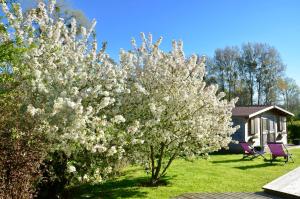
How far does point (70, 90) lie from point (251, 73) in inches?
2000

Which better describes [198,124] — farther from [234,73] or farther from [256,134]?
[234,73]

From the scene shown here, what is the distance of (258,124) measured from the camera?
29.5 metres

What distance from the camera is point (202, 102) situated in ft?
38.1

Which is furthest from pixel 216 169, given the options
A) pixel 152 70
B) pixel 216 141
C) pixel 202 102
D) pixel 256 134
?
pixel 256 134

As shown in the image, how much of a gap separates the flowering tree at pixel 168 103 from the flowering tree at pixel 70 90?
0.79 meters

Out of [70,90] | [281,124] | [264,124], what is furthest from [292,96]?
[70,90]

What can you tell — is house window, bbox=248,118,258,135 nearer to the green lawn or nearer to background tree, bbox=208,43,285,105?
the green lawn

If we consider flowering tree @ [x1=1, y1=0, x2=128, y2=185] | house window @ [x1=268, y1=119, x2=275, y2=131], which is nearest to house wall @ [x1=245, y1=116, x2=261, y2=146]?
house window @ [x1=268, y1=119, x2=275, y2=131]

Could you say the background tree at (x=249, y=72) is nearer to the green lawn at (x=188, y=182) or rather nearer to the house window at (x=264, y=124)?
the house window at (x=264, y=124)

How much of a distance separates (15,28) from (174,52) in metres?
4.92

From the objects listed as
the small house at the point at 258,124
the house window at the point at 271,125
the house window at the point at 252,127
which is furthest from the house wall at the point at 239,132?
the house window at the point at 271,125

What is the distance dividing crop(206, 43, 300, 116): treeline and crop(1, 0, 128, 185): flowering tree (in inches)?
1869

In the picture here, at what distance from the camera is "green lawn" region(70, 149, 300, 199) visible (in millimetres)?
11023

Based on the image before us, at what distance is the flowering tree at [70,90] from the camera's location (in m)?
8.33
